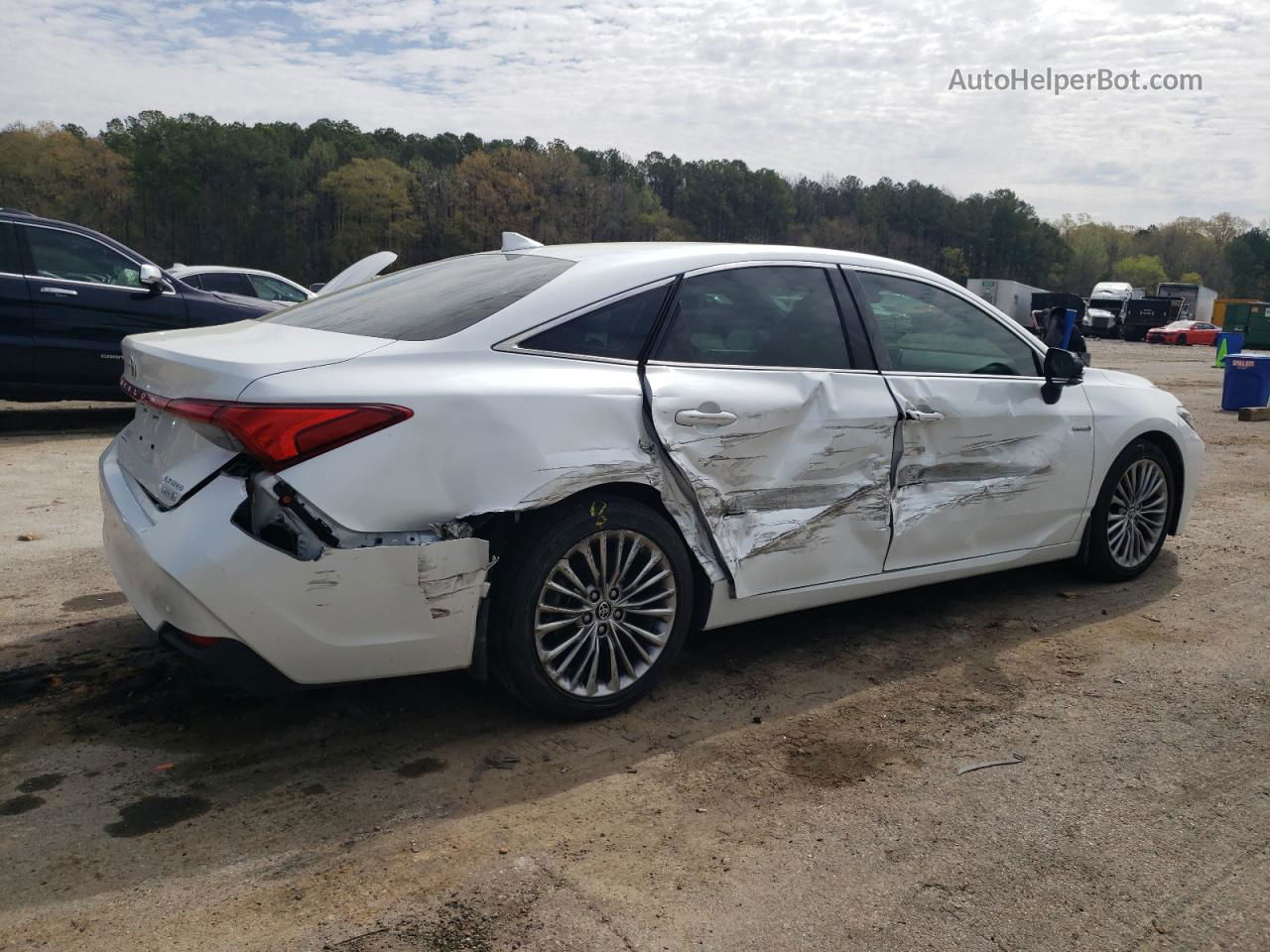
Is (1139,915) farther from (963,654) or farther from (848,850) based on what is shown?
(963,654)

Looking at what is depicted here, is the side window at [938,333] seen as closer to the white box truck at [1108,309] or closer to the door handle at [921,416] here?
the door handle at [921,416]

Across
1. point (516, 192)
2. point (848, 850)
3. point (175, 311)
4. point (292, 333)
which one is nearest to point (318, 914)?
point (848, 850)

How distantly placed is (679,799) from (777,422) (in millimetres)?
1420

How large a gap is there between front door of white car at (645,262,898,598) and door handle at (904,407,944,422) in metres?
0.07

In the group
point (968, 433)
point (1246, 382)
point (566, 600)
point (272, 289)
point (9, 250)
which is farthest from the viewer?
point (1246, 382)

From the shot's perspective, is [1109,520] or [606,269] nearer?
[606,269]

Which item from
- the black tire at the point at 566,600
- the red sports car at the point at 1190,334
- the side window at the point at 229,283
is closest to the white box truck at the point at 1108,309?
the red sports car at the point at 1190,334

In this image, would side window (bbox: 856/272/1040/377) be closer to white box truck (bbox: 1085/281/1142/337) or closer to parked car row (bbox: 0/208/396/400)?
parked car row (bbox: 0/208/396/400)

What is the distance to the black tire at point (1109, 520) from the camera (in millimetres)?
5207

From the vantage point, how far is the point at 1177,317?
6116 centimetres

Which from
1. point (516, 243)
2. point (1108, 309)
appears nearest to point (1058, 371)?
point (516, 243)

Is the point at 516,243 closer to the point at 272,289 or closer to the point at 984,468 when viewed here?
the point at 984,468

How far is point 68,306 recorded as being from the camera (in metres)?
9.04

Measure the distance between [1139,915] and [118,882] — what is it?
2491 millimetres
